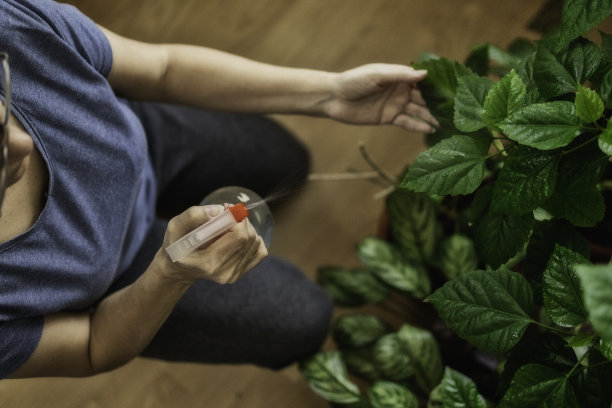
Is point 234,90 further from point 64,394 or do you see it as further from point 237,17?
point 64,394

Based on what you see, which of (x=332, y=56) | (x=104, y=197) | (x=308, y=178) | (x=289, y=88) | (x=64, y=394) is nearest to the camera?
(x=104, y=197)

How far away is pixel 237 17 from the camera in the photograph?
1.69 m

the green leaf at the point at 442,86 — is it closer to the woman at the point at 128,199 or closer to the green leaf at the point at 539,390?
the woman at the point at 128,199

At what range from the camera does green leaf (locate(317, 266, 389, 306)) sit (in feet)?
4.10

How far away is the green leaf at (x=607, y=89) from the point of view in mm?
582

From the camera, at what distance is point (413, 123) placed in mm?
963

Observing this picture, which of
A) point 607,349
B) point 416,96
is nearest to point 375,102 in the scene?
Answer: point 416,96

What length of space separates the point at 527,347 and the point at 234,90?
2.12 feet

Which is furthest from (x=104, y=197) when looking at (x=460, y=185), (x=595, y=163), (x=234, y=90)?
(x=595, y=163)

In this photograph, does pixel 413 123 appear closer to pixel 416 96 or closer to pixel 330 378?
pixel 416 96

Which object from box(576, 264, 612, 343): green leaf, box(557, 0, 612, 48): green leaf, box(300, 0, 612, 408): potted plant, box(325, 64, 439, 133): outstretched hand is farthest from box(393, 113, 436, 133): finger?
box(576, 264, 612, 343): green leaf

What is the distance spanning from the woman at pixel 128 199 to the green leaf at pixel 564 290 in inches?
13.3

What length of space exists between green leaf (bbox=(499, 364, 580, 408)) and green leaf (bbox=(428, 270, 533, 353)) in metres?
0.04

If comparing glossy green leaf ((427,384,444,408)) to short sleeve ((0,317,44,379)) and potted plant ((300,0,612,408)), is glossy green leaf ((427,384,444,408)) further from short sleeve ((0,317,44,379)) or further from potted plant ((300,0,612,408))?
short sleeve ((0,317,44,379))
